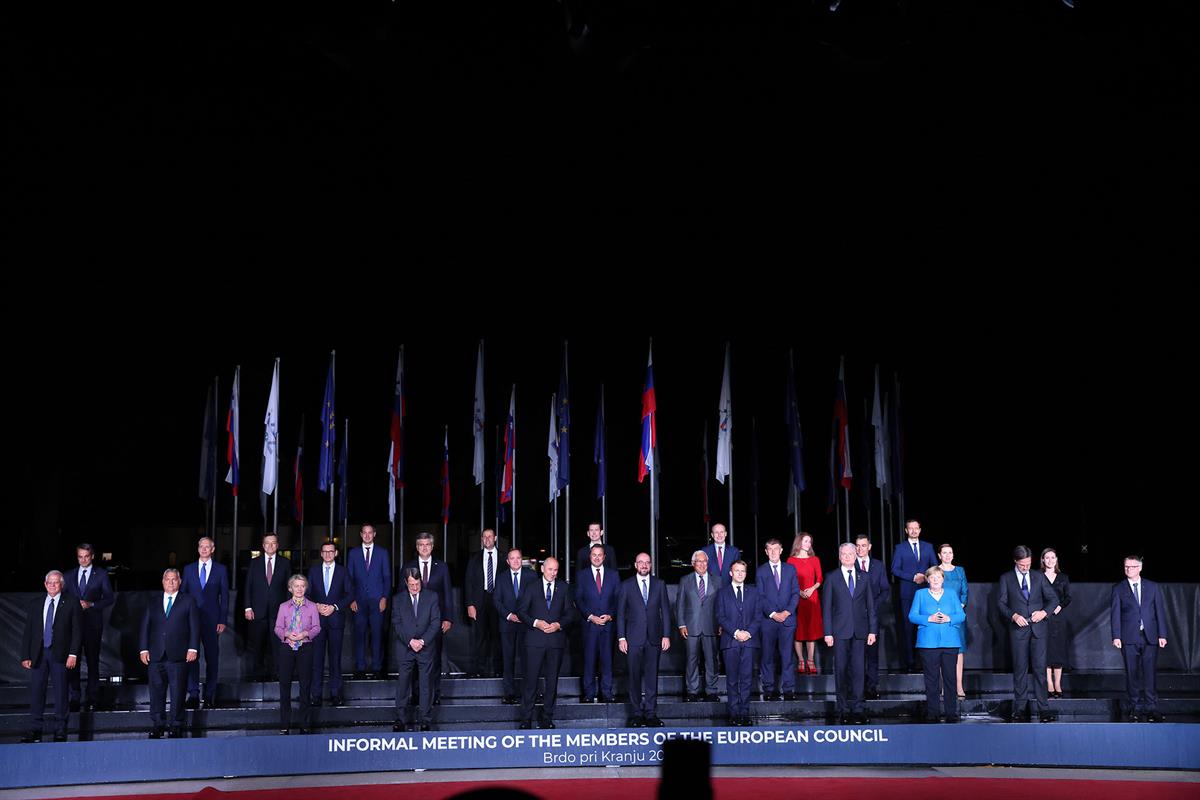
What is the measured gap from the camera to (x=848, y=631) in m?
12.3

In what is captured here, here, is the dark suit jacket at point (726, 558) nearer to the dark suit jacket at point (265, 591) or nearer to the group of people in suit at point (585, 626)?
the group of people in suit at point (585, 626)

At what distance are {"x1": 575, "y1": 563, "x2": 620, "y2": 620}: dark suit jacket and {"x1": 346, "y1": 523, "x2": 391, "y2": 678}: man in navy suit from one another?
230 centimetres

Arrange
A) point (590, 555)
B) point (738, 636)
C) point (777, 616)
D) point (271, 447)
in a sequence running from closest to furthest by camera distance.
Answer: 1. point (738, 636)
2. point (777, 616)
3. point (590, 555)
4. point (271, 447)

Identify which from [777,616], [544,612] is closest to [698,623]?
[777,616]

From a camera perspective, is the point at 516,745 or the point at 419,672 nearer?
the point at 516,745

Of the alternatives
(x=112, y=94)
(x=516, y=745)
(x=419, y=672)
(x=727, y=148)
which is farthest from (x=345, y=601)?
(x=727, y=148)

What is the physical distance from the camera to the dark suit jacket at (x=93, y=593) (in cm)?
1242

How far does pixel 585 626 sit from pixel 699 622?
1327 millimetres

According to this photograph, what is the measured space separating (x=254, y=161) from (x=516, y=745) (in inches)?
385

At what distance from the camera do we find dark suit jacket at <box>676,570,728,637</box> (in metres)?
12.9

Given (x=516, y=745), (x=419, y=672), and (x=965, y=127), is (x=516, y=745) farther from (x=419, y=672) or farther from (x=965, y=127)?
(x=965, y=127)

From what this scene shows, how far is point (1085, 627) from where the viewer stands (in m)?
15.0

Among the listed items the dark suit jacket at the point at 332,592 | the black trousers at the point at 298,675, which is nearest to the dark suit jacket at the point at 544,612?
the dark suit jacket at the point at 332,592

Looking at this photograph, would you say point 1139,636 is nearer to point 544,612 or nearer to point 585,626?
point 585,626
